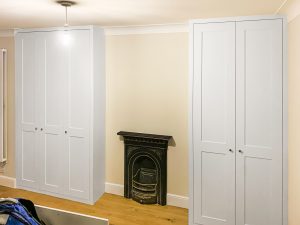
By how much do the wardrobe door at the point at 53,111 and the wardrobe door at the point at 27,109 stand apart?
156mm

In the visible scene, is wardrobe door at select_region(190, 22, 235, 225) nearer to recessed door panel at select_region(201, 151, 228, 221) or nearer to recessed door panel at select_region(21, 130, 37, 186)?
recessed door panel at select_region(201, 151, 228, 221)

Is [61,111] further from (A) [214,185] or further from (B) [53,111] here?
(A) [214,185]

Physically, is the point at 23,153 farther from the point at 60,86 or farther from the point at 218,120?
the point at 218,120

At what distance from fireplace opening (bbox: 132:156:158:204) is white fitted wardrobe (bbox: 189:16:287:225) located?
2.58 ft

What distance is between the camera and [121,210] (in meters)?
3.73

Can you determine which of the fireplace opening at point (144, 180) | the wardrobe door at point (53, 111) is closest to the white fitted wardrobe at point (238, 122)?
the fireplace opening at point (144, 180)

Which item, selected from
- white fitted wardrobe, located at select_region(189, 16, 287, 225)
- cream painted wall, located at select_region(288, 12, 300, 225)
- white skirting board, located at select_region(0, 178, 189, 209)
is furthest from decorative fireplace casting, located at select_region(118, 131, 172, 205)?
cream painted wall, located at select_region(288, 12, 300, 225)

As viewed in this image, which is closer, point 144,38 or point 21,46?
point 144,38

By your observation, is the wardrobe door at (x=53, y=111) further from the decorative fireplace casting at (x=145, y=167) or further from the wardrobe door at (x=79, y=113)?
the decorative fireplace casting at (x=145, y=167)

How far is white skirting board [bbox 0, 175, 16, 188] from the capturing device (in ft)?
14.7

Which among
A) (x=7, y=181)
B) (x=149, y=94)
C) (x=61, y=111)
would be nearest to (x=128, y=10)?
(x=149, y=94)

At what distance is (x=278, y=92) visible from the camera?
2.87 metres

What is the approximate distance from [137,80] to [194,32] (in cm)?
120

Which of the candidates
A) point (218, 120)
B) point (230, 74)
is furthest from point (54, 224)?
point (230, 74)
